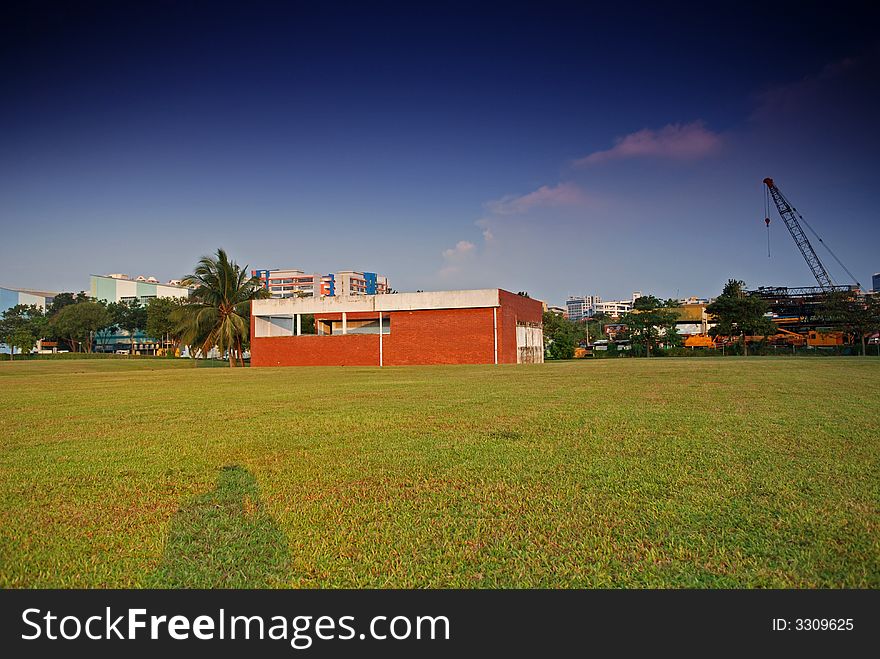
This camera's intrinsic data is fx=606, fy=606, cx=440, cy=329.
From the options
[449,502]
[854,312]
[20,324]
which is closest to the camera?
[449,502]

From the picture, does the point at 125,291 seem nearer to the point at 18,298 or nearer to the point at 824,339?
the point at 18,298

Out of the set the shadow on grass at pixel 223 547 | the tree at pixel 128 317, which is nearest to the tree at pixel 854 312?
the shadow on grass at pixel 223 547

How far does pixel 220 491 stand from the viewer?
4.29m

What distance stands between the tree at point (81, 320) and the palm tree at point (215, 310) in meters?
47.0

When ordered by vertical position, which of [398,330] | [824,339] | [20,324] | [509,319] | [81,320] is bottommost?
[824,339]

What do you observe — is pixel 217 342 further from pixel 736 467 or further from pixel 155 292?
pixel 155 292

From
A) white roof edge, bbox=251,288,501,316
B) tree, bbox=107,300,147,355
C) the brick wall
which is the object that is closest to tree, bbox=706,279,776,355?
the brick wall

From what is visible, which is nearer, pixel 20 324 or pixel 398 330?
pixel 398 330

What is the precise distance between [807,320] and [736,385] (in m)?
89.2

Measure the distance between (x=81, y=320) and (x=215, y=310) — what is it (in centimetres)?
4989

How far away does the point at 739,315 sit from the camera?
2416 inches

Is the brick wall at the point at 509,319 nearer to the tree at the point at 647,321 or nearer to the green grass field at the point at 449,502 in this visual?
the tree at the point at 647,321

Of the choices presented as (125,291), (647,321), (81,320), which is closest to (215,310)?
(647,321)

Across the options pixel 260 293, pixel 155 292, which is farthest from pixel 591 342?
pixel 155 292
